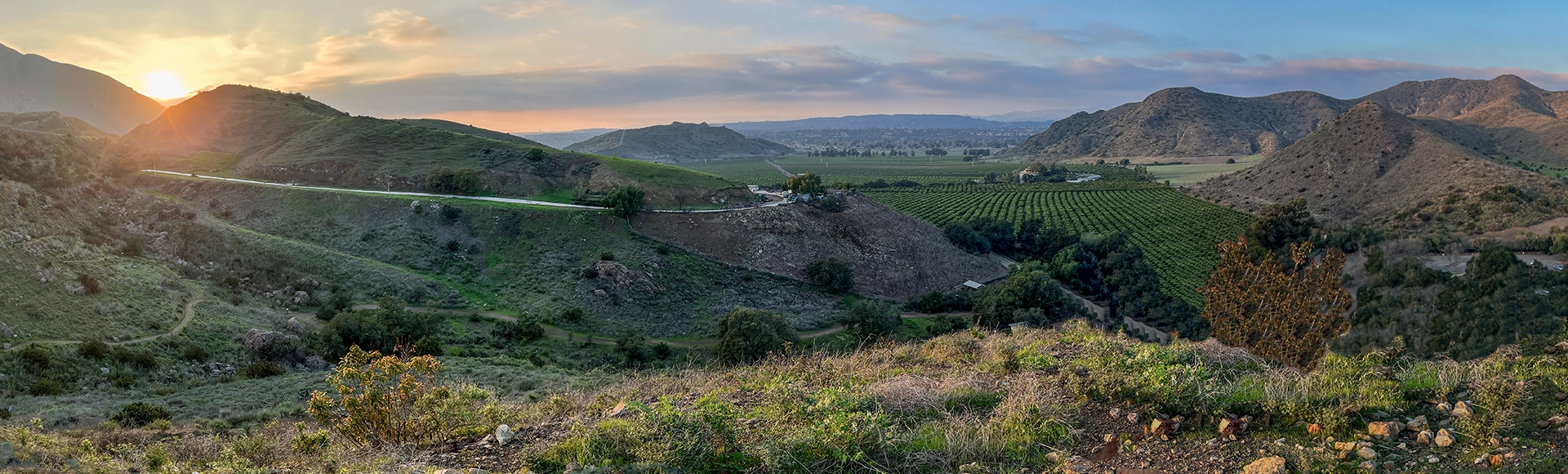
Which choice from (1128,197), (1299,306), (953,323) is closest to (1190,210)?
(1128,197)

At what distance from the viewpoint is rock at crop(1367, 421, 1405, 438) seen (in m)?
6.60

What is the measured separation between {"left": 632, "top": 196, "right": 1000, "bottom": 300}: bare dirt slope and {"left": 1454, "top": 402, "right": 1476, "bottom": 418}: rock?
39979 mm

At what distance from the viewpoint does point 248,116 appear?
257ft

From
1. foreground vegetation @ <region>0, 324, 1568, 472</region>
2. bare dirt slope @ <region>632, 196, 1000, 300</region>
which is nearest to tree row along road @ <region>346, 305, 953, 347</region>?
bare dirt slope @ <region>632, 196, 1000, 300</region>

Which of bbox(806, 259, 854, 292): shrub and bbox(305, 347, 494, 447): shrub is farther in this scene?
bbox(806, 259, 854, 292): shrub

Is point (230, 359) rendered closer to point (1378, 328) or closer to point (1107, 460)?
point (1107, 460)

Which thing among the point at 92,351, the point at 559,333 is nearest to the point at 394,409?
the point at 92,351

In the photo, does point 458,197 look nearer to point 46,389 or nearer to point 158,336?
point 158,336

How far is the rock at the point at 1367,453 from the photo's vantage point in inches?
241

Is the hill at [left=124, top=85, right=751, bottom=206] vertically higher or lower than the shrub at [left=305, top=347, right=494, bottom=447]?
higher

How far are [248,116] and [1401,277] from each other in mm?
106739

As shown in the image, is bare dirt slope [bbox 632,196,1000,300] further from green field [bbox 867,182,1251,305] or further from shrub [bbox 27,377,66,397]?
shrub [bbox 27,377,66,397]

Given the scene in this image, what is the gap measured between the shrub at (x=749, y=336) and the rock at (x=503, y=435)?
69.4 ft

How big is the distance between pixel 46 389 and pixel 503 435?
18508mm
